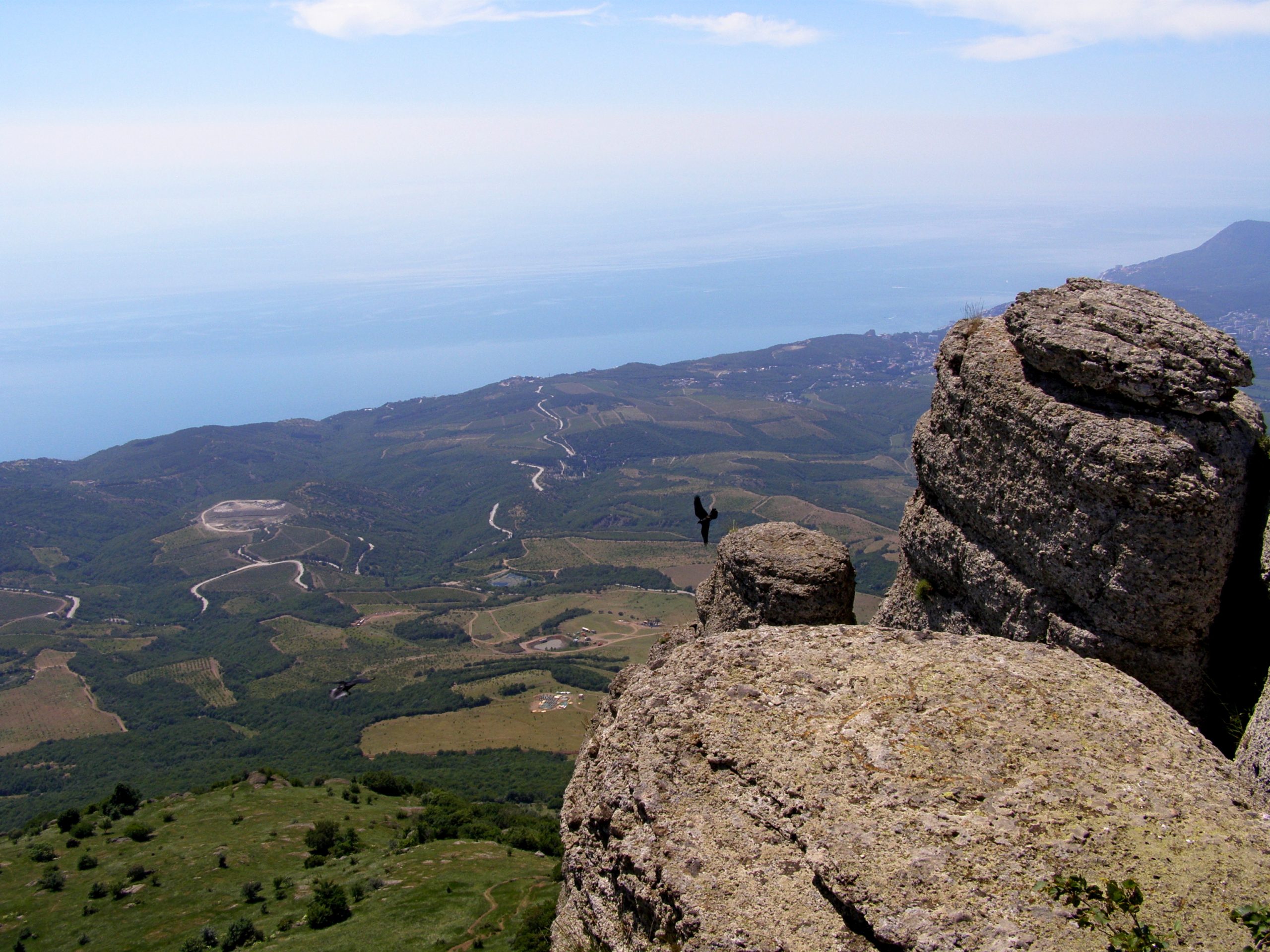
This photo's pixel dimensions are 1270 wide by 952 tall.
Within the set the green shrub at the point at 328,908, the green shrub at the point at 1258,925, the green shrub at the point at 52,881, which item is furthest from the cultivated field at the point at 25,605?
the green shrub at the point at 1258,925

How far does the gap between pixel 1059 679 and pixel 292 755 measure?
398 ft

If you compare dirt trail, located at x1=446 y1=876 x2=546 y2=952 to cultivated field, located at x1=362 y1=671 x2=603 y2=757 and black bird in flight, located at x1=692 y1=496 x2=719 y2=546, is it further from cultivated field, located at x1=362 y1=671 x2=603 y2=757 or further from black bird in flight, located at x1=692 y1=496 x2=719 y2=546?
cultivated field, located at x1=362 y1=671 x2=603 y2=757

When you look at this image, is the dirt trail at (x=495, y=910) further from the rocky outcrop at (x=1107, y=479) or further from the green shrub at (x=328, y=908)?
the rocky outcrop at (x=1107, y=479)

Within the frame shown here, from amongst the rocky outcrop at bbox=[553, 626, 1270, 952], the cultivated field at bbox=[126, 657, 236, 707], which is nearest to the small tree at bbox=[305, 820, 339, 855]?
the rocky outcrop at bbox=[553, 626, 1270, 952]

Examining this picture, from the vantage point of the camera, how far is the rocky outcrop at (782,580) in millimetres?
17516

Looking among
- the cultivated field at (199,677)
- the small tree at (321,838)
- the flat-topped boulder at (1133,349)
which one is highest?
the flat-topped boulder at (1133,349)

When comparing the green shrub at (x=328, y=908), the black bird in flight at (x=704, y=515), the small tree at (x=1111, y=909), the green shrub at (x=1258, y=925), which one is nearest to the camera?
the green shrub at (x=1258, y=925)

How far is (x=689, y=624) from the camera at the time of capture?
77.3ft

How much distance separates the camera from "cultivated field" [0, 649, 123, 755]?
122938 mm

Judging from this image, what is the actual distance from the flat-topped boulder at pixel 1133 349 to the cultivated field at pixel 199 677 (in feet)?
502

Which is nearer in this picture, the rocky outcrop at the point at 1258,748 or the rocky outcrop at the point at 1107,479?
the rocky outcrop at the point at 1258,748

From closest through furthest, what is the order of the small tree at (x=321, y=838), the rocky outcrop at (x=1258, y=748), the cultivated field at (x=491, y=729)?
the rocky outcrop at (x=1258, y=748) < the small tree at (x=321, y=838) < the cultivated field at (x=491, y=729)

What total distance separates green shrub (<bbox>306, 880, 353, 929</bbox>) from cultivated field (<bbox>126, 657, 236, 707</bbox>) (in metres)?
109

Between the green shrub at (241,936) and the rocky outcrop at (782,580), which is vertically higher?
the rocky outcrop at (782,580)
